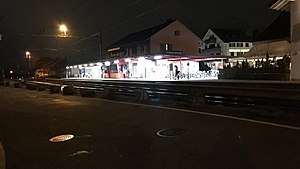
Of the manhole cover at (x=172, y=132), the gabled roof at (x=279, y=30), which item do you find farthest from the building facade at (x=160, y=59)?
the manhole cover at (x=172, y=132)

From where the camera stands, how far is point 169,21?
55.4 m

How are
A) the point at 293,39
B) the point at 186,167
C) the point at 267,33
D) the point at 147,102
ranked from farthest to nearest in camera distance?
the point at 267,33 < the point at 293,39 < the point at 147,102 < the point at 186,167

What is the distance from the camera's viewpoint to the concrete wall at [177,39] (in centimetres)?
5212

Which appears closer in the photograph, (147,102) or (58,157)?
(58,157)

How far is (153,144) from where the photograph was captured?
7.20 m

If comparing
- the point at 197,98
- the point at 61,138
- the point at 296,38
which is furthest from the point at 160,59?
the point at 61,138

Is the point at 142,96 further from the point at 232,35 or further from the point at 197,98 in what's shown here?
the point at 232,35

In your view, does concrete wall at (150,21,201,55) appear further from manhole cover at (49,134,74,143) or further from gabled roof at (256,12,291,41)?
manhole cover at (49,134,74,143)

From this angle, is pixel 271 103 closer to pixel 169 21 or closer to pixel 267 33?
pixel 267 33

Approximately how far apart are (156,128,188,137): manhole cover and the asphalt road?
15 cm

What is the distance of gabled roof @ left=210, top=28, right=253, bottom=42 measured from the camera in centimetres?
7450

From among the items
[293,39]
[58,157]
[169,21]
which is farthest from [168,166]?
[169,21]

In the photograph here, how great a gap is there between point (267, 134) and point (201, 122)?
253 centimetres

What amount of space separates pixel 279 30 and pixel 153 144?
38.3m
